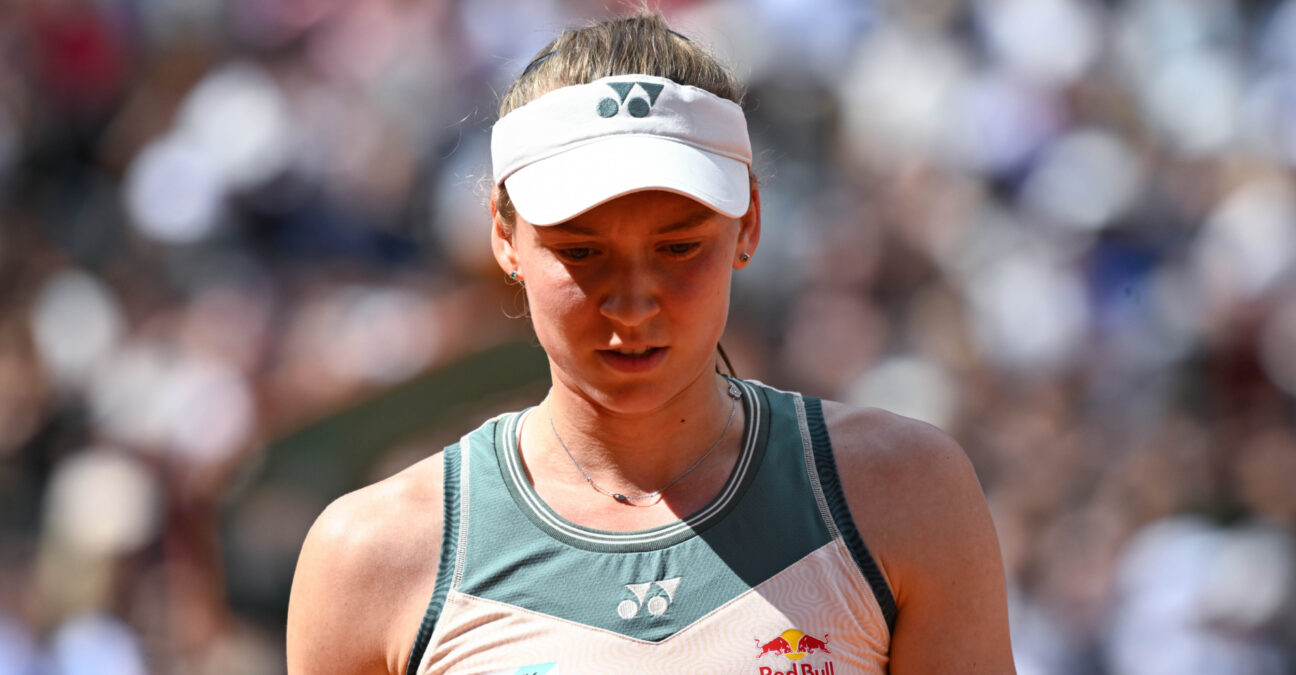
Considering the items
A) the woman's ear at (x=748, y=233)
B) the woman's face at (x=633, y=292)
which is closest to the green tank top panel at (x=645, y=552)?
the woman's face at (x=633, y=292)

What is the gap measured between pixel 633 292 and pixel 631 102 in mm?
251

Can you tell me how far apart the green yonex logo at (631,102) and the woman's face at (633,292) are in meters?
0.13

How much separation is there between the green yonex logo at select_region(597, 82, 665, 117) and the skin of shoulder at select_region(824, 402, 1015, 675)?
0.48 metres

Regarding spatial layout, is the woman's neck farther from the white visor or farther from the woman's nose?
the white visor

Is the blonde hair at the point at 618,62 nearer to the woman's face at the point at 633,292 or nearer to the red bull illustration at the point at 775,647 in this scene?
the woman's face at the point at 633,292

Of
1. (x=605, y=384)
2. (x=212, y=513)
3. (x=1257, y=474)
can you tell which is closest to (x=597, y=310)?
(x=605, y=384)

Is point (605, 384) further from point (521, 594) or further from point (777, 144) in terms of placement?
point (777, 144)

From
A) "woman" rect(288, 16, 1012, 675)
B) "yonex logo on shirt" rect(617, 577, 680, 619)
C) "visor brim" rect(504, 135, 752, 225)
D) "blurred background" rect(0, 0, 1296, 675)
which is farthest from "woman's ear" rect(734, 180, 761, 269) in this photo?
"blurred background" rect(0, 0, 1296, 675)

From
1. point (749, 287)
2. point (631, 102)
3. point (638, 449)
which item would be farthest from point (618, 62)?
point (749, 287)

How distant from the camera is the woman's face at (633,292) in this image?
63.9 inches

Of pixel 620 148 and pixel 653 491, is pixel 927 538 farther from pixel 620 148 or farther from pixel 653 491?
pixel 620 148

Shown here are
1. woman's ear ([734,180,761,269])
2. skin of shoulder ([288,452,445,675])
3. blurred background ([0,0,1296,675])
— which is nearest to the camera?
skin of shoulder ([288,452,445,675])

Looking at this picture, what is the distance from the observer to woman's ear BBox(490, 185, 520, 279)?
181 centimetres

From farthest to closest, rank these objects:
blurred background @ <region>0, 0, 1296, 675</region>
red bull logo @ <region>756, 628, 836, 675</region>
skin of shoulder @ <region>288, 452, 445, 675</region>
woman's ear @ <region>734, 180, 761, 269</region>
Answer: blurred background @ <region>0, 0, 1296, 675</region>, woman's ear @ <region>734, 180, 761, 269</region>, skin of shoulder @ <region>288, 452, 445, 675</region>, red bull logo @ <region>756, 628, 836, 675</region>
